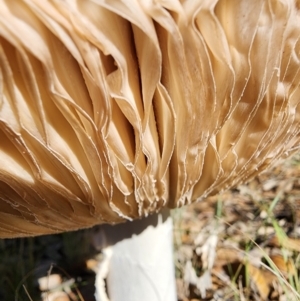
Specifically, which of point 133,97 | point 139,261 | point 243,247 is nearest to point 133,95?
point 133,97

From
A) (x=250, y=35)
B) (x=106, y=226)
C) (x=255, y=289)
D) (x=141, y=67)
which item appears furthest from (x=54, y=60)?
(x=255, y=289)

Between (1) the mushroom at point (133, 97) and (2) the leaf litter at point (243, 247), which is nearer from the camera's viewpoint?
(1) the mushroom at point (133, 97)

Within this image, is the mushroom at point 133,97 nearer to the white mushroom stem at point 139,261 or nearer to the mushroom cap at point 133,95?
the mushroom cap at point 133,95

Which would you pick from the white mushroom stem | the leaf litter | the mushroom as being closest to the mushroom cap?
the mushroom

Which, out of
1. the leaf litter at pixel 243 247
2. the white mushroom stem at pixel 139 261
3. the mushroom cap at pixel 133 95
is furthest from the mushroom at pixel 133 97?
the leaf litter at pixel 243 247

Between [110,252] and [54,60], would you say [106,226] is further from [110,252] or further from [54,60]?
[54,60]

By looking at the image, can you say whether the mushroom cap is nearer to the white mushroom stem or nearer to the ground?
the white mushroom stem
